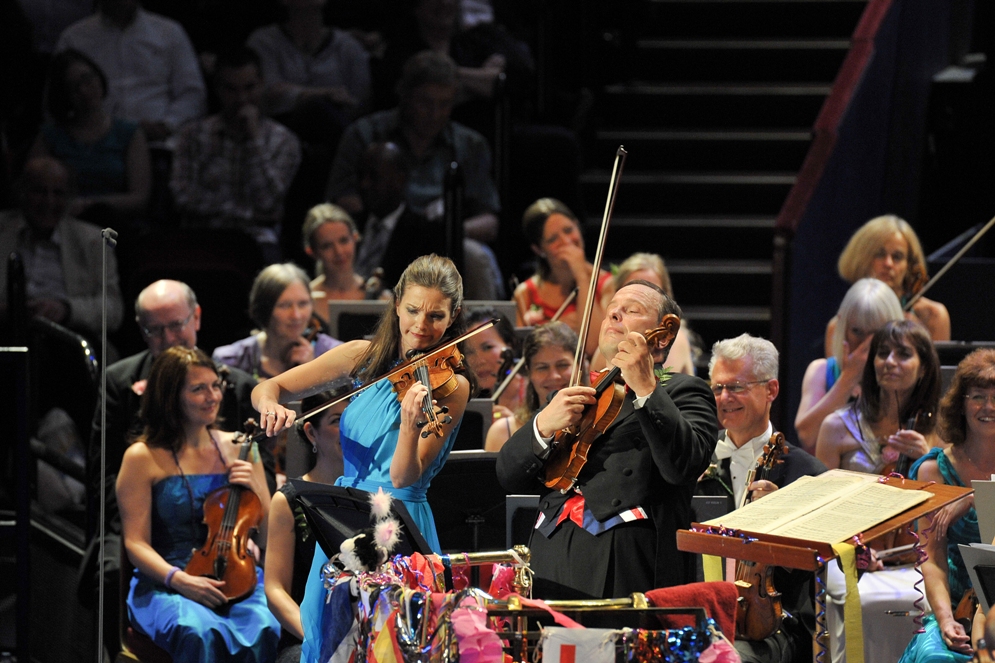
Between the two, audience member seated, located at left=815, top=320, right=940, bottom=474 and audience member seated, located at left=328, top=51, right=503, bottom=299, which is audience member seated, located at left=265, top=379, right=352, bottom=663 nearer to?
audience member seated, located at left=815, top=320, right=940, bottom=474

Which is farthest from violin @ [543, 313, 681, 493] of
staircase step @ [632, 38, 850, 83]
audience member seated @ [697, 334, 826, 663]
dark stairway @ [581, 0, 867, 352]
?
staircase step @ [632, 38, 850, 83]

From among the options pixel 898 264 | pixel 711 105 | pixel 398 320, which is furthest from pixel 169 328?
pixel 711 105

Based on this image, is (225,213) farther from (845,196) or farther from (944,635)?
(944,635)

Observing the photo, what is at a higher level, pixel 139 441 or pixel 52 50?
pixel 52 50

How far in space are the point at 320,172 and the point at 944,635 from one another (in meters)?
4.51

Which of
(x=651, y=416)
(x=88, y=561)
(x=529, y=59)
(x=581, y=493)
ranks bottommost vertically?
(x=88, y=561)

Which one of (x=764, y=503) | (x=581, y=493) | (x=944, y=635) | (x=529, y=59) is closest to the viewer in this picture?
(x=764, y=503)

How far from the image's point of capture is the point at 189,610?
4.07m

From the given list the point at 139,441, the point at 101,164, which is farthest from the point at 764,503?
the point at 101,164

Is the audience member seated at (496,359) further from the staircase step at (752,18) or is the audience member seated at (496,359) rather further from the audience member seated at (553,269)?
the staircase step at (752,18)

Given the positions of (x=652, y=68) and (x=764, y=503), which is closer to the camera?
(x=764, y=503)

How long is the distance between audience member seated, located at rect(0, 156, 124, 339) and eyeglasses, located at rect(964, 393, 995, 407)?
3944mm

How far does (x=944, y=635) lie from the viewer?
3473mm

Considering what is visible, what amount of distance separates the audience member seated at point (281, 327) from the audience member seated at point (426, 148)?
1.40 metres
